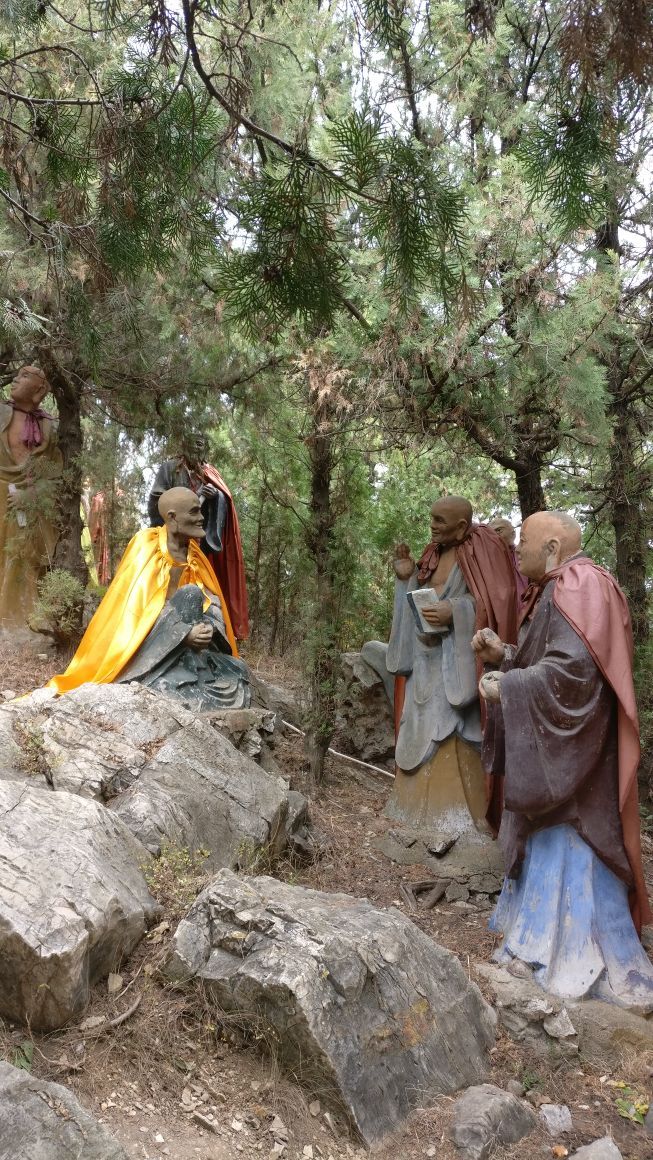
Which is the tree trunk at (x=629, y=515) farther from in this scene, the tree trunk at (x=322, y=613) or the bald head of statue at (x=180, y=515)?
the bald head of statue at (x=180, y=515)

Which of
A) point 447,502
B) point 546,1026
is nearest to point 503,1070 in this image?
point 546,1026

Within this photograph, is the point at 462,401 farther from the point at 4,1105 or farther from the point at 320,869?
the point at 4,1105

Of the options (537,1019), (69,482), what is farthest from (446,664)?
(69,482)

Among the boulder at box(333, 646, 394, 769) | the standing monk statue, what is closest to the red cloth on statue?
the boulder at box(333, 646, 394, 769)

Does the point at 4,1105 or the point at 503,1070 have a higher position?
the point at 4,1105

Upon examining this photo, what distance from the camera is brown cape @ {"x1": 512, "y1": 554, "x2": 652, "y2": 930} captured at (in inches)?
184

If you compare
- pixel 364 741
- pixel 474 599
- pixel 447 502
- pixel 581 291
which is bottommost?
pixel 364 741

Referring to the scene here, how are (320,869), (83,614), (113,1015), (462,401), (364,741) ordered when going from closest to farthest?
(113,1015) < (320,869) < (462,401) < (364,741) < (83,614)

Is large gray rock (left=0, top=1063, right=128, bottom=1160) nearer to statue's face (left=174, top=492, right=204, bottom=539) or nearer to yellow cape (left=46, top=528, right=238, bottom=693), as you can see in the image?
yellow cape (left=46, top=528, right=238, bottom=693)

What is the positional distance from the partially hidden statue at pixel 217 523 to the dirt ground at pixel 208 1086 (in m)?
3.63

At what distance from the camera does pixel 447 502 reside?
6.96 metres

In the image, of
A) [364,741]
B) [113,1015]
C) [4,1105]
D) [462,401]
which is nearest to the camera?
[4,1105]

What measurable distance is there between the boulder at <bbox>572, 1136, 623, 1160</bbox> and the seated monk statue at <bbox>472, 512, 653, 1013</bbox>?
875 millimetres

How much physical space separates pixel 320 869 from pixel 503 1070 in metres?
2.10
